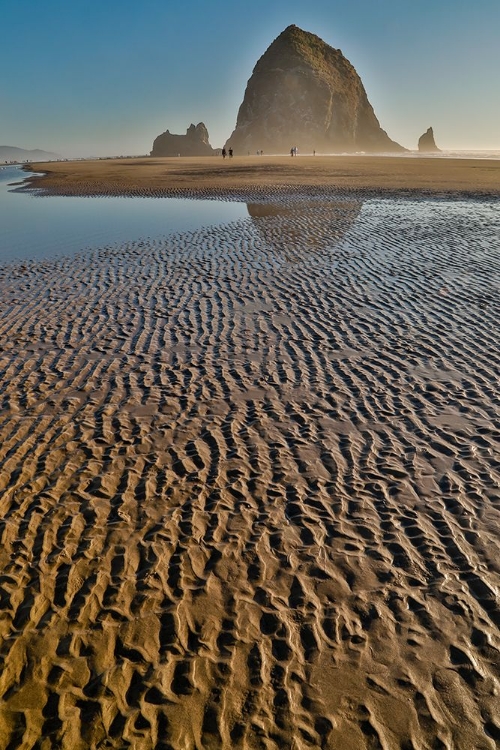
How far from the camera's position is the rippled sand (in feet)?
13.4

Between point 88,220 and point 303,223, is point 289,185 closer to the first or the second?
point 303,223

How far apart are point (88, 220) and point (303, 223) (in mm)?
11723

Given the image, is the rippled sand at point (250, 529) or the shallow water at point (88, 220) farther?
the shallow water at point (88, 220)

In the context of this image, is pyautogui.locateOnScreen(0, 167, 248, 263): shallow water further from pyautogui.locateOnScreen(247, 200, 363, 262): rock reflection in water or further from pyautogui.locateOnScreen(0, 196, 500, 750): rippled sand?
pyautogui.locateOnScreen(0, 196, 500, 750): rippled sand

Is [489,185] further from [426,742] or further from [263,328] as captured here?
[426,742]

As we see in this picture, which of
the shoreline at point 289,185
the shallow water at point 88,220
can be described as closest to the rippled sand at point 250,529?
the shallow water at point 88,220

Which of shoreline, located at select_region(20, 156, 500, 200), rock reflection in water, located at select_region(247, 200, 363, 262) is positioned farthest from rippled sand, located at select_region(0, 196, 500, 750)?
shoreline, located at select_region(20, 156, 500, 200)

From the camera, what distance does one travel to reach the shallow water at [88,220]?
21469mm

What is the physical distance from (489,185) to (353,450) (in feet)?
140

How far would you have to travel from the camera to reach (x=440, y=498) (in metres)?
6.37

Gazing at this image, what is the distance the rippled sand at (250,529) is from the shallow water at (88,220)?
10.2 m

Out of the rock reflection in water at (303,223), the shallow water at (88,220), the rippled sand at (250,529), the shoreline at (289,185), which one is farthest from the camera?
the shoreline at (289,185)

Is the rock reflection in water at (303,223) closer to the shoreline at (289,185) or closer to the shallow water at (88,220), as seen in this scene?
the shallow water at (88,220)

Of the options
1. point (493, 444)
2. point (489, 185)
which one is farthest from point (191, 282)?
point (489, 185)
